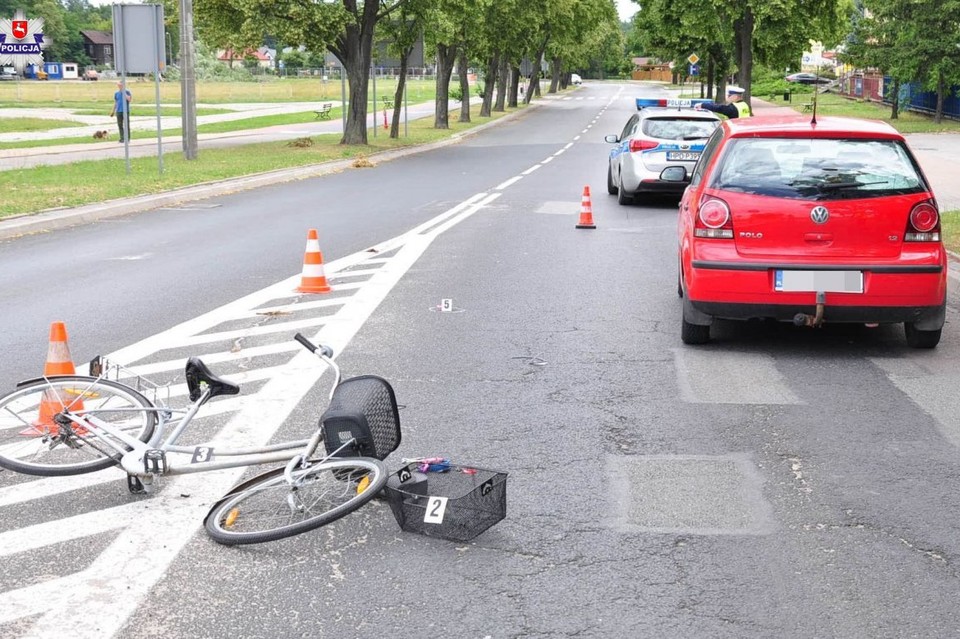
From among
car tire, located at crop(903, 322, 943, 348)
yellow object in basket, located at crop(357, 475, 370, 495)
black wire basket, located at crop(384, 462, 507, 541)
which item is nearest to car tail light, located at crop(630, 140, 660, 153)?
car tire, located at crop(903, 322, 943, 348)

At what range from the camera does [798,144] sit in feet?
28.1

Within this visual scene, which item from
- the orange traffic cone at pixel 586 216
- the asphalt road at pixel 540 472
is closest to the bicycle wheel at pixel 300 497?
the asphalt road at pixel 540 472

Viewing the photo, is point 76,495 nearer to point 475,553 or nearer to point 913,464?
point 475,553

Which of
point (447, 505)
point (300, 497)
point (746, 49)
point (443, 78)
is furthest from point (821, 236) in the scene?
point (746, 49)

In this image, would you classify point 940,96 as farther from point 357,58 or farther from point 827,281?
point 827,281

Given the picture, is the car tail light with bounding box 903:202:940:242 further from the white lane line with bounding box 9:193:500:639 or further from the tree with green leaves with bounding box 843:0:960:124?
the tree with green leaves with bounding box 843:0:960:124

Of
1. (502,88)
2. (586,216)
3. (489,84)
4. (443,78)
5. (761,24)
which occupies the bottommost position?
(586,216)

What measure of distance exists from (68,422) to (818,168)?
533 cm

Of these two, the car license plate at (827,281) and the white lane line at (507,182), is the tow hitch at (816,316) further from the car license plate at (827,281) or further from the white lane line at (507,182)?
the white lane line at (507,182)

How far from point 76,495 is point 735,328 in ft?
18.9

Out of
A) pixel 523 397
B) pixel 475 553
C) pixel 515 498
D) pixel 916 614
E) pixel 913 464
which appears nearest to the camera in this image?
pixel 916 614

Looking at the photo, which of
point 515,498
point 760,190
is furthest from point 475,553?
point 760,190

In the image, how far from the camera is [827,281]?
8125 mm

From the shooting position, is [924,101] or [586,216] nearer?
[586,216]
